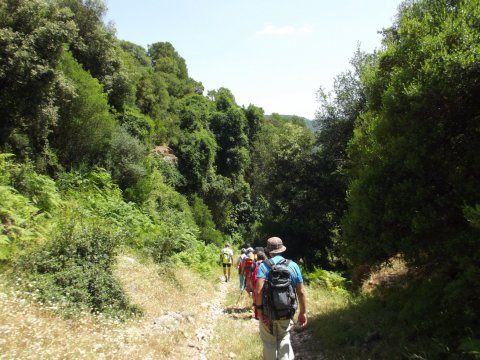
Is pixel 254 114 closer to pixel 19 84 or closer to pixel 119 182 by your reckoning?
pixel 119 182

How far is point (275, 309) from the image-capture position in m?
4.91

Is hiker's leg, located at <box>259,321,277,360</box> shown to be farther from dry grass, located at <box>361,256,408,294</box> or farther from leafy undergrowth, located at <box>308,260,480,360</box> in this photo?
dry grass, located at <box>361,256,408,294</box>

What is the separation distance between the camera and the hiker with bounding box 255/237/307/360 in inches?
194

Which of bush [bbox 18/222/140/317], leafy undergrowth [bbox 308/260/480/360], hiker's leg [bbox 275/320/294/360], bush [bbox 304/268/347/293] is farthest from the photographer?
bush [bbox 304/268/347/293]

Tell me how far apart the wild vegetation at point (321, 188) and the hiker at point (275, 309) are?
2.50 meters

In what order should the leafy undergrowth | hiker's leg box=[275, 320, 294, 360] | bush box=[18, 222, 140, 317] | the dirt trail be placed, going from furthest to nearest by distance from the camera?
the dirt trail < bush box=[18, 222, 140, 317] < the leafy undergrowth < hiker's leg box=[275, 320, 294, 360]

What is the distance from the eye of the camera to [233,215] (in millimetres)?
50156

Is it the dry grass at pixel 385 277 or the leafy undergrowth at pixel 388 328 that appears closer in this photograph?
the leafy undergrowth at pixel 388 328

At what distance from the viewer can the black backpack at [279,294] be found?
16.0 ft

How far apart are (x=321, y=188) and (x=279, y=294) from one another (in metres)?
19.0

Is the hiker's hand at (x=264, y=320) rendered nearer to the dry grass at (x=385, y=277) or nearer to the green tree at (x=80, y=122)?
the dry grass at (x=385, y=277)

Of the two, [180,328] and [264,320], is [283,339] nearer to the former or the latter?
[264,320]

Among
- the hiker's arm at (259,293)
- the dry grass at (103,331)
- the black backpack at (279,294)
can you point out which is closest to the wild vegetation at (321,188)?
the dry grass at (103,331)

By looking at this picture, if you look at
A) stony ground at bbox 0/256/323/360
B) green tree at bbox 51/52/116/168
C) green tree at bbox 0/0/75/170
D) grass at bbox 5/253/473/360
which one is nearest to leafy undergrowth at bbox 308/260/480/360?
grass at bbox 5/253/473/360
